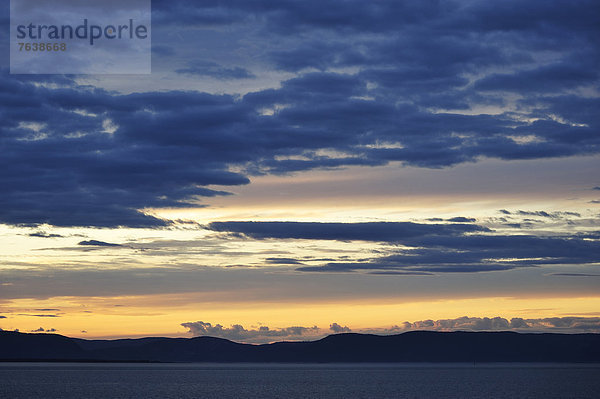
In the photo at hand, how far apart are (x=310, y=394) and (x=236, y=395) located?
725 inches

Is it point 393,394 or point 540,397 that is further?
point 393,394

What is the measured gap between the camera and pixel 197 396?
18475cm

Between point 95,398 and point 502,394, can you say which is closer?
point 95,398

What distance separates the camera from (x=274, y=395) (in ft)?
630

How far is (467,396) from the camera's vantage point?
187 metres

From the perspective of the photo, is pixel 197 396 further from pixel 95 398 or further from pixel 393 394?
pixel 393 394

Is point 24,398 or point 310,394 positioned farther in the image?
point 310,394

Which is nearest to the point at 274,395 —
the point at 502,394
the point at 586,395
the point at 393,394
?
the point at 393,394

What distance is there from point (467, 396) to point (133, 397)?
253 feet

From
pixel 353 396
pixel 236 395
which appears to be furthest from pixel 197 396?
pixel 353 396

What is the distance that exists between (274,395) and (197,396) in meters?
19.1

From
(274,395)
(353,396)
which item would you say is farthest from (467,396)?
(274,395)

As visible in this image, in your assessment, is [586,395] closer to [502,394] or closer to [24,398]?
[502,394]

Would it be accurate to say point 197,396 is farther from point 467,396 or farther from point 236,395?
point 467,396
